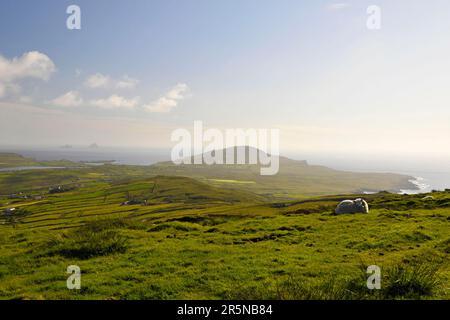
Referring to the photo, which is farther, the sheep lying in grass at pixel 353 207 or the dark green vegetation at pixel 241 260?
the sheep lying in grass at pixel 353 207

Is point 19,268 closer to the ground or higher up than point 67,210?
higher up

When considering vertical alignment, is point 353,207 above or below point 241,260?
below

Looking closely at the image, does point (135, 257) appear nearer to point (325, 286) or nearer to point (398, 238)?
point (325, 286)

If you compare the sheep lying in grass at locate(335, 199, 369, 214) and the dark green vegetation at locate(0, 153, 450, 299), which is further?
the sheep lying in grass at locate(335, 199, 369, 214)

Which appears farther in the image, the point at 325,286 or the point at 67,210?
the point at 67,210

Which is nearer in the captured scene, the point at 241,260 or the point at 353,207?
the point at 241,260

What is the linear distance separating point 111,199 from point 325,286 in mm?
135413

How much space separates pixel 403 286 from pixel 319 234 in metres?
13.5

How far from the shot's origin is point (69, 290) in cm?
1362

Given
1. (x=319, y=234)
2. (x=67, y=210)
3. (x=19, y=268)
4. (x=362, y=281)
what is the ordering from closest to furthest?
(x=362, y=281) < (x=19, y=268) < (x=319, y=234) < (x=67, y=210)
